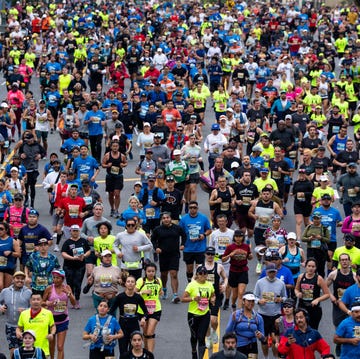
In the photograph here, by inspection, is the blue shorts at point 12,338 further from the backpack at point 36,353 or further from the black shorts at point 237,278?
the black shorts at point 237,278

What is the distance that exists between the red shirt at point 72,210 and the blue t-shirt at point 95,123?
7366mm

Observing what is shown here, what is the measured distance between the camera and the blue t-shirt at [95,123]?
30109 millimetres

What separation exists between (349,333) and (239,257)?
331 cm

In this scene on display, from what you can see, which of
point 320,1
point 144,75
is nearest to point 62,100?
point 144,75

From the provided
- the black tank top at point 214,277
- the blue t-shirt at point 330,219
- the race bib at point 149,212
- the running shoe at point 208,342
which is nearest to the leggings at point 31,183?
the race bib at point 149,212

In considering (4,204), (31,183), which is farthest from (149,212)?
(31,183)

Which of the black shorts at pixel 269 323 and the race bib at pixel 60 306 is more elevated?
the race bib at pixel 60 306

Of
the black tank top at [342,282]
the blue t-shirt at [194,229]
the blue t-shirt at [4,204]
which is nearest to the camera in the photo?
the black tank top at [342,282]

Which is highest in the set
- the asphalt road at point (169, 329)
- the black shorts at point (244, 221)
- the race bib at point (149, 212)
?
the race bib at point (149, 212)

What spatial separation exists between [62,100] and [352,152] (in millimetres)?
9541

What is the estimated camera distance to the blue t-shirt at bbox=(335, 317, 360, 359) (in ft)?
56.5

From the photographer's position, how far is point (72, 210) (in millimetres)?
22812

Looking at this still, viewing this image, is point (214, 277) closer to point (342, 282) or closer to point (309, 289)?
point (309, 289)

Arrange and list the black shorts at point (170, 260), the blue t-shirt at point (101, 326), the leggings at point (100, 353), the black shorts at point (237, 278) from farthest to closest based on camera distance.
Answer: the black shorts at point (170, 260), the black shorts at point (237, 278), the leggings at point (100, 353), the blue t-shirt at point (101, 326)
